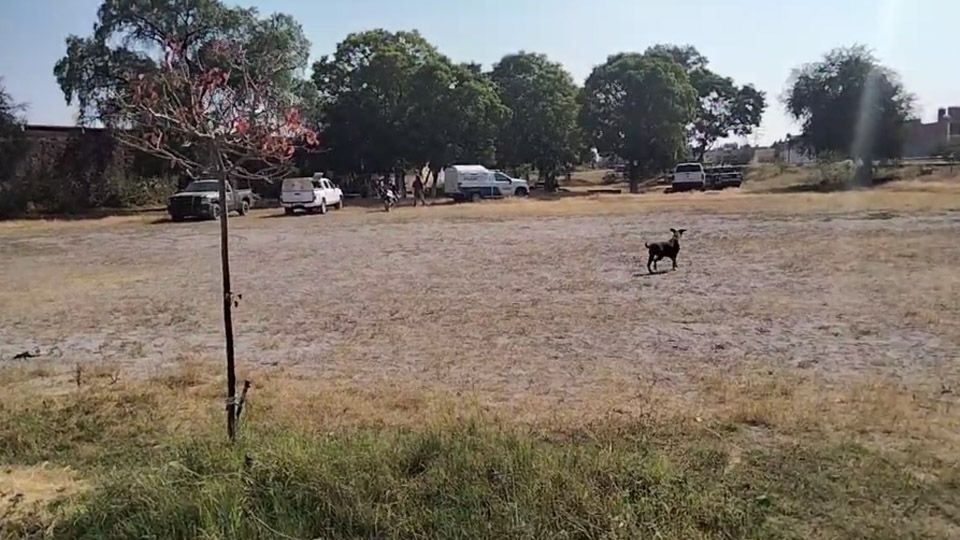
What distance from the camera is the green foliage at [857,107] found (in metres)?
48.9

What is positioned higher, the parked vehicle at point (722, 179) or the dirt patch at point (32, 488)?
the parked vehicle at point (722, 179)

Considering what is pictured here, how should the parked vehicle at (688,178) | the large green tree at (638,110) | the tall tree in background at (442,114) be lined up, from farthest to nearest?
the large green tree at (638,110)
the parked vehicle at (688,178)
the tall tree in background at (442,114)

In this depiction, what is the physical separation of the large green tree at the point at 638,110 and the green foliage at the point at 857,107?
8.09 metres

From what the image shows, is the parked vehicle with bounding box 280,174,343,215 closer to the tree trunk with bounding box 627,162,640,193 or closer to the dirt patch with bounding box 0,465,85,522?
the tree trunk with bounding box 627,162,640,193

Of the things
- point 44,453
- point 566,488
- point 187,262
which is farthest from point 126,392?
point 187,262

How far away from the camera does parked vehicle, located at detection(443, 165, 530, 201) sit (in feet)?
144

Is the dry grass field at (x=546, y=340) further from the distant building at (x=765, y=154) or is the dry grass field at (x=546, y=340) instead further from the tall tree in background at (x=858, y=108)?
the distant building at (x=765, y=154)

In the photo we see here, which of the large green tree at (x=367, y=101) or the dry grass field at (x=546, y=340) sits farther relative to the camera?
the large green tree at (x=367, y=101)

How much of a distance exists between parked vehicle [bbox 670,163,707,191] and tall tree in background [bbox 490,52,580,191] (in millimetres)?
9019

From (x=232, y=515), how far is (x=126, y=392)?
132 inches

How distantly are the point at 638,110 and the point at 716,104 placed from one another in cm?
2749

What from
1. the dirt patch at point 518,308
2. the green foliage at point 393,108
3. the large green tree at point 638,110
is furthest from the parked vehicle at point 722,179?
the dirt patch at point 518,308

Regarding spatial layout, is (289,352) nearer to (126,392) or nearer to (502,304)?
(126,392)

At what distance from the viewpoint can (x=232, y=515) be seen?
359 cm
